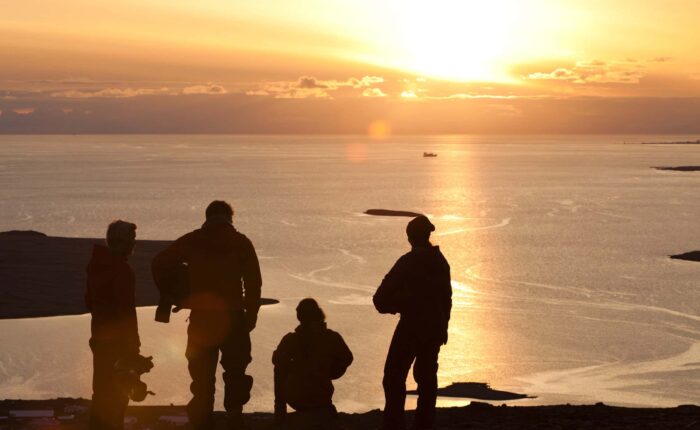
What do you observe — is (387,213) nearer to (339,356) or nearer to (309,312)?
(339,356)

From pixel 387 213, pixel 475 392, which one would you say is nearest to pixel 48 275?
pixel 475 392

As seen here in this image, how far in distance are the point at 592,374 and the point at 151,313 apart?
17.1m

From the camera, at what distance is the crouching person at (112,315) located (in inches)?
347

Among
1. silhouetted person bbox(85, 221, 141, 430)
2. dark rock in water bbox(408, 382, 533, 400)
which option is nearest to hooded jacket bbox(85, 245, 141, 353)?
silhouetted person bbox(85, 221, 141, 430)

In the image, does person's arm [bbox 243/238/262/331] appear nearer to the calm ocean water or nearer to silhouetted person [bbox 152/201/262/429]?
silhouetted person [bbox 152/201/262/429]

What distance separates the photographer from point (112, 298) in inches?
348

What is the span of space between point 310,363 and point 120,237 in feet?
7.54

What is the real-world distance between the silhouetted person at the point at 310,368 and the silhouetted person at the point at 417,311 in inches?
27.0

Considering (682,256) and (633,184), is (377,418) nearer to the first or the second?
(682,256)

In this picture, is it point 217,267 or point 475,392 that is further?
point 475,392

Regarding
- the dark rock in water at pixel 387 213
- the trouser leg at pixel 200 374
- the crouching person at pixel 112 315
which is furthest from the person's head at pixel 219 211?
the dark rock in water at pixel 387 213

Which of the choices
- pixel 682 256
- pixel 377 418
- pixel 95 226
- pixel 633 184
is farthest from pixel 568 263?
pixel 633 184

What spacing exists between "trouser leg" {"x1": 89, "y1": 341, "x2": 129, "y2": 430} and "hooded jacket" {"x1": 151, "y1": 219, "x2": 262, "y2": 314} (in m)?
0.94

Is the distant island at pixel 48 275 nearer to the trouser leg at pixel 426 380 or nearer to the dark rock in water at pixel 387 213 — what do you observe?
the trouser leg at pixel 426 380
